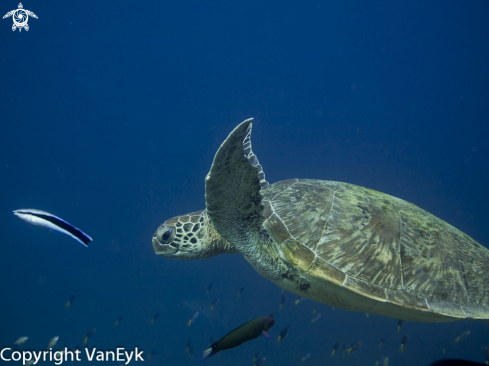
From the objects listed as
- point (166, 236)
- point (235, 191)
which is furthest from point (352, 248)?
point (166, 236)

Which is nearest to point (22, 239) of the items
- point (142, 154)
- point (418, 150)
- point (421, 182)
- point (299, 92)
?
point (142, 154)

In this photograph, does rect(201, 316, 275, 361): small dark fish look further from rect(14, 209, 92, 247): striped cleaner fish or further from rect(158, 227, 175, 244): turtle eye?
rect(14, 209, 92, 247): striped cleaner fish

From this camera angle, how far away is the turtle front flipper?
1991mm

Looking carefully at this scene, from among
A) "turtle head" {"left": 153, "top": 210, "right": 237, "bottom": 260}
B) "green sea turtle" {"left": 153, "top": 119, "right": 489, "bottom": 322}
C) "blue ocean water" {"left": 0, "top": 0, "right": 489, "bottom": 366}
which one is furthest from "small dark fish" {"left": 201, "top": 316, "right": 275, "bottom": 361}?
"blue ocean water" {"left": 0, "top": 0, "right": 489, "bottom": 366}

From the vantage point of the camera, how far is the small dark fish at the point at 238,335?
2.58m

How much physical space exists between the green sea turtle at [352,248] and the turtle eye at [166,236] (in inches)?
39.6

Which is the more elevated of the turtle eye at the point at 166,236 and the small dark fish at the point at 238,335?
the turtle eye at the point at 166,236

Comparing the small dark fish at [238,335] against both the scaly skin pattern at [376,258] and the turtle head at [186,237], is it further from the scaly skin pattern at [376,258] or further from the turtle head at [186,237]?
the turtle head at [186,237]

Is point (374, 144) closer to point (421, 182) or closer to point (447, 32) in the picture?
point (421, 182)

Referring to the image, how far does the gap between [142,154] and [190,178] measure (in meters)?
9.85

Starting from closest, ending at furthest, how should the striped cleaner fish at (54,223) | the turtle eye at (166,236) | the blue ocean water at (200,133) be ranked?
1. the striped cleaner fish at (54,223)
2. the turtle eye at (166,236)
3. the blue ocean water at (200,133)

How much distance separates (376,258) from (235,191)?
64.1 inches

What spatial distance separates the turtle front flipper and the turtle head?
0.69m

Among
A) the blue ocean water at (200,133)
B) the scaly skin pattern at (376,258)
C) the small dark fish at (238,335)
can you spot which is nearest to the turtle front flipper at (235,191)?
the scaly skin pattern at (376,258)
